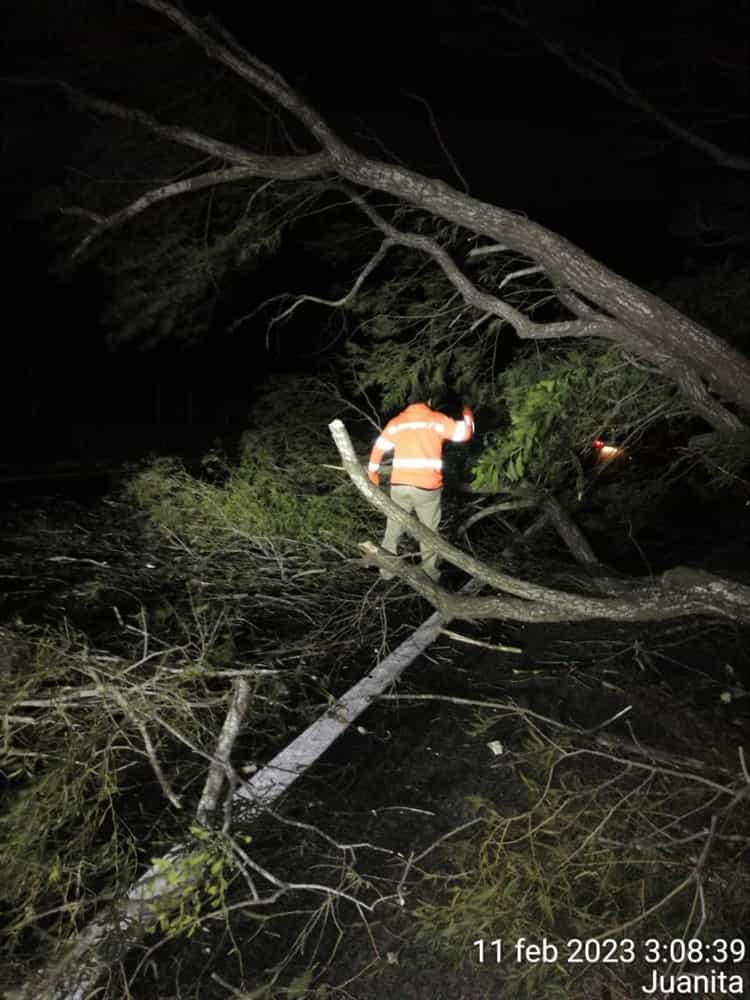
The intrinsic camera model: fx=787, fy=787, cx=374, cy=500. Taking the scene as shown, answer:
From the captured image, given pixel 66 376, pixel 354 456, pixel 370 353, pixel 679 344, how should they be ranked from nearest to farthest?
1. pixel 354 456
2. pixel 679 344
3. pixel 370 353
4. pixel 66 376

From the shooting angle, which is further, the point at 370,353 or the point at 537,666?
the point at 370,353

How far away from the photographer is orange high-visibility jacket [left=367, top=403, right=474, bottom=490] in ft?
19.9

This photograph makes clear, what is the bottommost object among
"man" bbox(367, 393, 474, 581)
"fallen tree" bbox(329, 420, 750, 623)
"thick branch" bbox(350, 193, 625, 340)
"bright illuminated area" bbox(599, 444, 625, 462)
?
"bright illuminated area" bbox(599, 444, 625, 462)

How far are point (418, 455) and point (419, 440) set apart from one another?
130 mm

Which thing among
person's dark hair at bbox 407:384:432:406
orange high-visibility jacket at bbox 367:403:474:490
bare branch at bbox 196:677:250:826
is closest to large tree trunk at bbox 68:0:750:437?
orange high-visibility jacket at bbox 367:403:474:490

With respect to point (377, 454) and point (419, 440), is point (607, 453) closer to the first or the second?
point (419, 440)

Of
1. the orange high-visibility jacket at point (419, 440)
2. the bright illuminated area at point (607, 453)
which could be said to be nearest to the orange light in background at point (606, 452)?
the bright illuminated area at point (607, 453)

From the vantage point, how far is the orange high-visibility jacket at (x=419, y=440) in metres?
6.07

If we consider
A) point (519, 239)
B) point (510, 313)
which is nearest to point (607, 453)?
point (510, 313)

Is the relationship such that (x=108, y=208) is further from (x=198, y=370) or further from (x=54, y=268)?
(x=198, y=370)

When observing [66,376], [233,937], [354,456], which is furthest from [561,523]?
[66,376]

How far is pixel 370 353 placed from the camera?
6.73 m

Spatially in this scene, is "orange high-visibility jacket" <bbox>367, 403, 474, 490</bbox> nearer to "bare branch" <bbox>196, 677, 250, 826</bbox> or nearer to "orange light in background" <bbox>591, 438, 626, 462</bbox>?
"orange light in background" <bbox>591, 438, 626, 462</bbox>

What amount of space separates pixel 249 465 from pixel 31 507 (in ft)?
13.0
